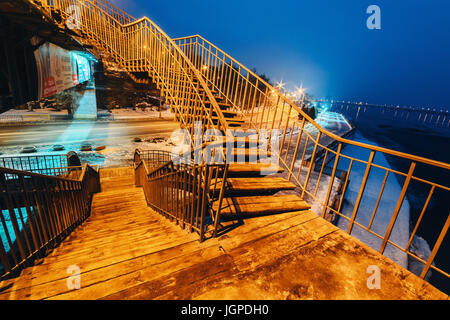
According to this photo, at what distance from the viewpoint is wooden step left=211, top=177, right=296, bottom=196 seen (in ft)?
11.1

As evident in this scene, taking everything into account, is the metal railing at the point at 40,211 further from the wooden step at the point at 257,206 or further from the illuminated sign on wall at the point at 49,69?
the illuminated sign on wall at the point at 49,69

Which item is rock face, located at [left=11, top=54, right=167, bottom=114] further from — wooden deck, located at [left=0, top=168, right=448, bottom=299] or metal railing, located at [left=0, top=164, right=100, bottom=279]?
wooden deck, located at [left=0, top=168, right=448, bottom=299]

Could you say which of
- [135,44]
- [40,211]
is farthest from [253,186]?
[135,44]

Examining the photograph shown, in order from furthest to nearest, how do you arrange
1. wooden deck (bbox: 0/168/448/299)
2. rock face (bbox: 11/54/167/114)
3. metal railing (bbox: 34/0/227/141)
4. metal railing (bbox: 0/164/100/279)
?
1. rock face (bbox: 11/54/167/114)
2. metal railing (bbox: 34/0/227/141)
3. metal railing (bbox: 0/164/100/279)
4. wooden deck (bbox: 0/168/448/299)

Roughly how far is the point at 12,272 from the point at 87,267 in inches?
28.3

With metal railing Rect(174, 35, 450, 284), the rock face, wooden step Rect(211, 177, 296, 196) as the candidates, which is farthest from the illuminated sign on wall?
the rock face

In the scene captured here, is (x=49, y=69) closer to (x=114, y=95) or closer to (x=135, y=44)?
(x=135, y=44)

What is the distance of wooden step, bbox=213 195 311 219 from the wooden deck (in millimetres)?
168

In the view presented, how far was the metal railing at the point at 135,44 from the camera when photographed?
532 centimetres

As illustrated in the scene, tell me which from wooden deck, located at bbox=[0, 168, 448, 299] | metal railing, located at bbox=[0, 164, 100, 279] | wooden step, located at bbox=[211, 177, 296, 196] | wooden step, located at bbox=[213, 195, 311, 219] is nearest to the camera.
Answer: wooden deck, located at bbox=[0, 168, 448, 299]

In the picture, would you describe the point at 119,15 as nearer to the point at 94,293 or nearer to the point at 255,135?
the point at 255,135

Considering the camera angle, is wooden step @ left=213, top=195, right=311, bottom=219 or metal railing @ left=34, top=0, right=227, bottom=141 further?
metal railing @ left=34, top=0, right=227, bottom=141
